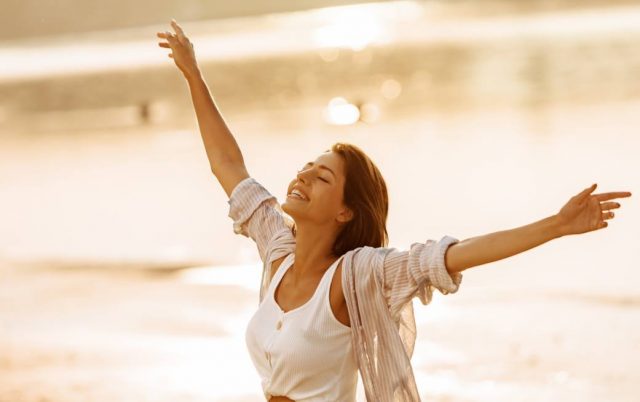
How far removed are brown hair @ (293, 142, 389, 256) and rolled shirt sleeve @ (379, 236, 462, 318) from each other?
210 millimetres

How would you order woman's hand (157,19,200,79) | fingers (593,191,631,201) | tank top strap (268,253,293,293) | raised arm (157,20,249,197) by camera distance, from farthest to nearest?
woman's hand (157,19,200,79) → raised arm (157,20,249,197) → tank top strap (268,253,293,293) → fingers (593,191,631,201)

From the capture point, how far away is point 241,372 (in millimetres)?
7719

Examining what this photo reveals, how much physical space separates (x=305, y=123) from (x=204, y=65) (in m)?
18.3

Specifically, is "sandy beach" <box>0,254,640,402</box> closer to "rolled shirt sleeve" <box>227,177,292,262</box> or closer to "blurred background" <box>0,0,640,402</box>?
"blurred background" <box>0,0,640,402</box>

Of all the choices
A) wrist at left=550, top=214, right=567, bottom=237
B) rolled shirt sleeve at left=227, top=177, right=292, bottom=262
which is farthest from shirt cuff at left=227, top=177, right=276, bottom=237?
wrist at left=550, top=214, right=567, bottom=237

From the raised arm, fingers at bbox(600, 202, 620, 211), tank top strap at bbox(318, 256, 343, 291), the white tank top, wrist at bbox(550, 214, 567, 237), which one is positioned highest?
the raised arm

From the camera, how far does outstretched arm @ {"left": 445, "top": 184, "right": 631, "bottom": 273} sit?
3.91 meters

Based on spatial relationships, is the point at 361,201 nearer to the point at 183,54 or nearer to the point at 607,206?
the point at 607,206

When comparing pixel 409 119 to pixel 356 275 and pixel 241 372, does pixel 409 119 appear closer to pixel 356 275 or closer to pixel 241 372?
pixel 241 372

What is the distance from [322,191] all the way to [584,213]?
841mm

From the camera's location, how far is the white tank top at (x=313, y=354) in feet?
14.0

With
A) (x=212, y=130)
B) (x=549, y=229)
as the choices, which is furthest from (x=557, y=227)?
(x=212, y=130)

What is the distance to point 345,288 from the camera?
4230 millimetres

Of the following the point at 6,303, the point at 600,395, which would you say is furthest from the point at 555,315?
the point at 6,303
